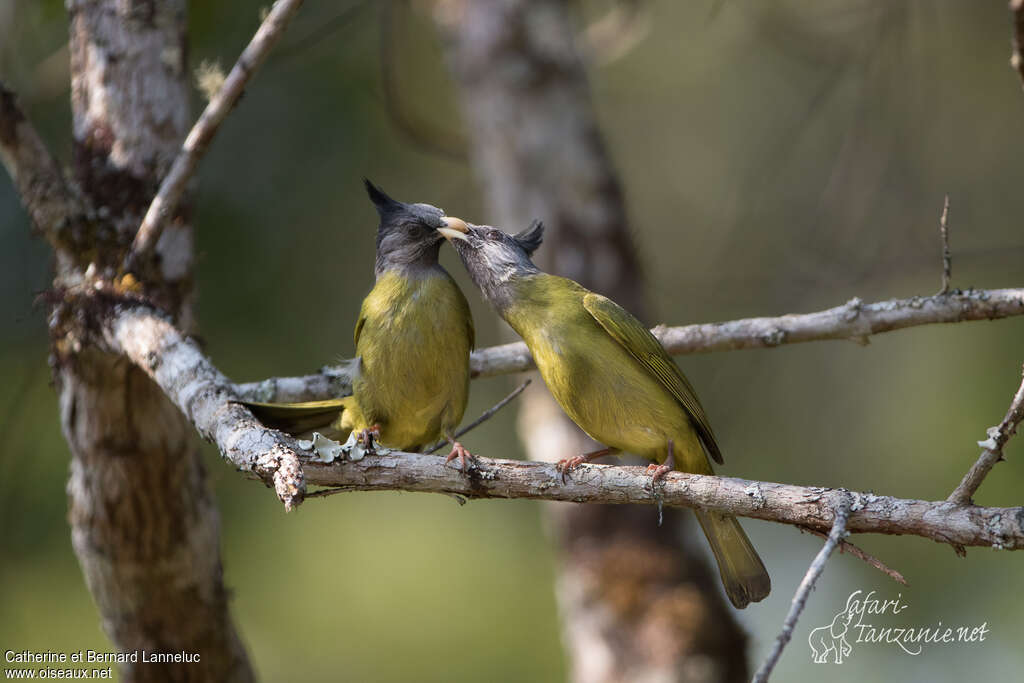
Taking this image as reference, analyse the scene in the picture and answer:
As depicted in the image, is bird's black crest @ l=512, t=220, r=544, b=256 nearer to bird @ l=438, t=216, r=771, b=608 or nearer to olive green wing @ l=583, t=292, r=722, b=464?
bird @ l=438, t=216, r=771, b=608

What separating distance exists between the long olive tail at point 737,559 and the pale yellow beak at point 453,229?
5.15 feet

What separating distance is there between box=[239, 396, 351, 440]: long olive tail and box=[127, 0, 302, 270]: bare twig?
854 millimetres

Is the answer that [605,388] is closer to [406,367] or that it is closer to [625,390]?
[625,390]

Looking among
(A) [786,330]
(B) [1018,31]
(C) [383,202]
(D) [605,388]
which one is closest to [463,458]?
(D) [605,388]

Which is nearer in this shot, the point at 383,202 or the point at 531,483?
the point at 531,483

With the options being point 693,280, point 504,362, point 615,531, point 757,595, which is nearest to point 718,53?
point 693,280

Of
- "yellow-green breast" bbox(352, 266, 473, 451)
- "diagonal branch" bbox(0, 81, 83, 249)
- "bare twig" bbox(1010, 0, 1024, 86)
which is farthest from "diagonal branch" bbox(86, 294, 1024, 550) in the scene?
"bare twig" bbox(1010, 0, 1024, 86)

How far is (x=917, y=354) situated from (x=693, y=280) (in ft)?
8.08

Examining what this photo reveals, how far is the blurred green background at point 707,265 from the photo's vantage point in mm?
7074

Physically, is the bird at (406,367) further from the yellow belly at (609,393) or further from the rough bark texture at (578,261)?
the rough bark texture at (578,261)

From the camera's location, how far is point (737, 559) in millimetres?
3637

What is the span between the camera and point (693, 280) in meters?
7.80

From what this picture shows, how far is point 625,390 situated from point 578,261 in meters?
3.02

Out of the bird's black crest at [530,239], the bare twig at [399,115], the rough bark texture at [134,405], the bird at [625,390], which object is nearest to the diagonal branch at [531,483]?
the bird at [625,390]
